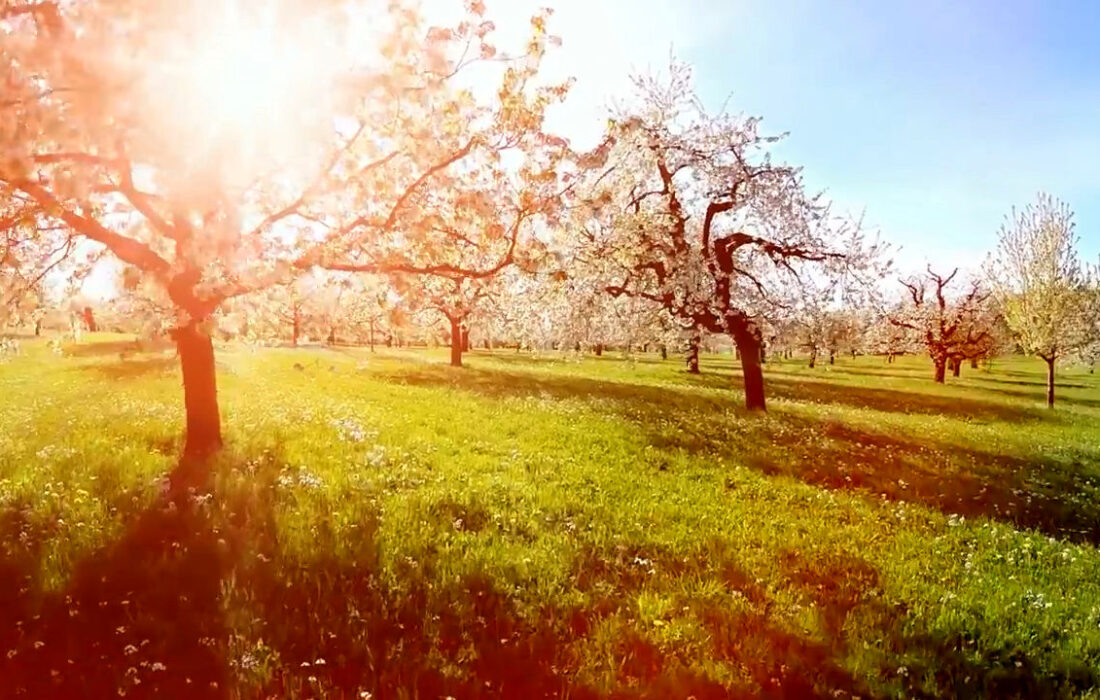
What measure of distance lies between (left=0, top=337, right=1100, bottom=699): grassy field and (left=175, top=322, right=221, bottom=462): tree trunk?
685 mm

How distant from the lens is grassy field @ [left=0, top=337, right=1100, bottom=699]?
7.12 m

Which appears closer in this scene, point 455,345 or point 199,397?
point 199,397

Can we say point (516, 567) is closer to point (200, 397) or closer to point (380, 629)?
point (380, 629)

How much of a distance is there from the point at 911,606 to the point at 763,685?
11.9ft

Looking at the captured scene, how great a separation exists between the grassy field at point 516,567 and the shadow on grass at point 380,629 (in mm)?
34

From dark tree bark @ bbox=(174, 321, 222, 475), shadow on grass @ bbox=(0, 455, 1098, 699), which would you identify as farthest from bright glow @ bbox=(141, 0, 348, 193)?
shadow on grass @ bbox=(0, 455, 1098, 699)

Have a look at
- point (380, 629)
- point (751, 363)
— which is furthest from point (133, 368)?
point (380, 629)

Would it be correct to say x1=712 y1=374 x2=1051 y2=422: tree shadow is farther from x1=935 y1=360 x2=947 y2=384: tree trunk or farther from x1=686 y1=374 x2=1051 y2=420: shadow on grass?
x1=935 y1=360 x2=947 y2=384: tree trunk

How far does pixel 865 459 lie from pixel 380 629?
18189mm

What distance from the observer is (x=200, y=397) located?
15.0m

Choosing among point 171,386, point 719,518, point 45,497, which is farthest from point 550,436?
point 171,386

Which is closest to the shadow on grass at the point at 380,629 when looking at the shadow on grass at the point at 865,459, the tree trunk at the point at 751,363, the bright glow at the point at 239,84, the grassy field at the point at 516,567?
the grassy field at the point at 516,567

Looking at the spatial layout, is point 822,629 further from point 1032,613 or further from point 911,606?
point 1032,613

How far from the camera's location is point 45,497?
464 inches
